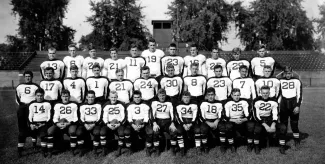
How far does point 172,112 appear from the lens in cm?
546

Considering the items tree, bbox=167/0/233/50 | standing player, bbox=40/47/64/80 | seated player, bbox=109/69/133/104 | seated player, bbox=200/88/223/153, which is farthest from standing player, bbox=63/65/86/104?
tree, bbox=167/0/233/50

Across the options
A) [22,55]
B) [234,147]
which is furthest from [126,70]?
[22,55]

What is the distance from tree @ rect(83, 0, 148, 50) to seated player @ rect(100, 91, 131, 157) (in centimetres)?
2805

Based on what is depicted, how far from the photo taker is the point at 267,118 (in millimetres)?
5430

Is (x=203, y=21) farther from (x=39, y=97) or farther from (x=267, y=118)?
(x=39, y=97)

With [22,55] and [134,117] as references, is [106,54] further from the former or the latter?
[134,117]

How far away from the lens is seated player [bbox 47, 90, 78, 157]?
523 centimetres

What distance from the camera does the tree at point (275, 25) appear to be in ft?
104

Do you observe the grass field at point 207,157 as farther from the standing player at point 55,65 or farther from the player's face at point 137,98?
the standing player at point 55,65

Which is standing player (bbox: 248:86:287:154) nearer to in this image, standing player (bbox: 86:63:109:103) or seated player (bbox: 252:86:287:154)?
seated player (bbox: 252:86:287:154)

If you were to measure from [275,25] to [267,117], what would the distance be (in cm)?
3051

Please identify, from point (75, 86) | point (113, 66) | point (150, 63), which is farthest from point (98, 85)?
point (150, 63)

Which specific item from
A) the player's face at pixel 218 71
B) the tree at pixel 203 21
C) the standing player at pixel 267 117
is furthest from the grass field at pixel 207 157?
the tree at pixel 203 21

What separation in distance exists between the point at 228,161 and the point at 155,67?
280cm
